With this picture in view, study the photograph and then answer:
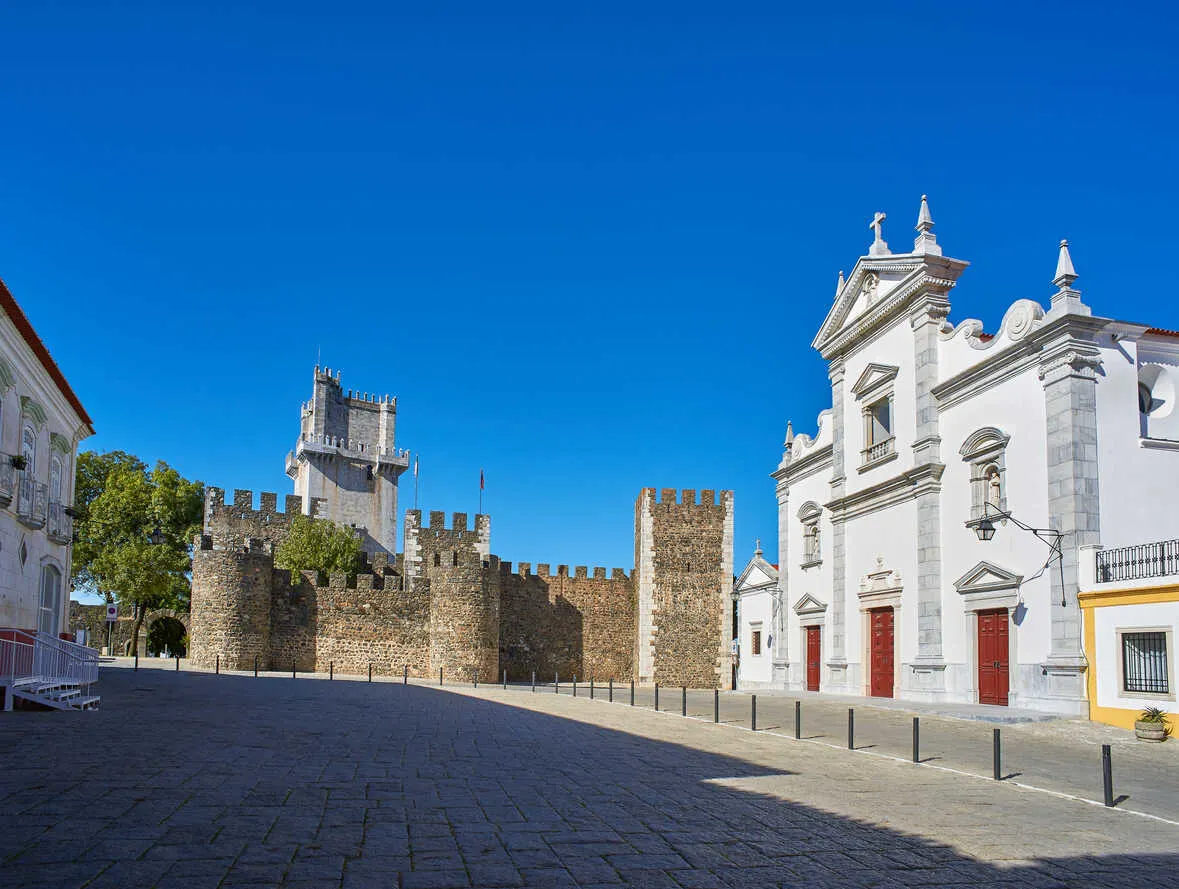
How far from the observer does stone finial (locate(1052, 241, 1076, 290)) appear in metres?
18.8

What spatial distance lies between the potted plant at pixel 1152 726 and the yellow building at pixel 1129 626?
0.27 metres

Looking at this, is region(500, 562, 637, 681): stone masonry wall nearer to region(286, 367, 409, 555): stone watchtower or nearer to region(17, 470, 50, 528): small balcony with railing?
region(286, 367, 409, 555): stone watchtower

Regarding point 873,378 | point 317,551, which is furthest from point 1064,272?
point 317,551

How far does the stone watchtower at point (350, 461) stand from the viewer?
57344 millimetres

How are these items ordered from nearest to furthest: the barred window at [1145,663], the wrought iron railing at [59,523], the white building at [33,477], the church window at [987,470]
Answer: the barred window at [1145,663] < the white building at [33,477] < the church window at [987,470] < the wrought iron railing at [59,523]

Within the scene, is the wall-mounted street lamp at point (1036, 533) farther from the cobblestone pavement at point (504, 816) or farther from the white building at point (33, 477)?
the white building at point (33, 477)

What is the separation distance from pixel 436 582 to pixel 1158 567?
2560 centimetres

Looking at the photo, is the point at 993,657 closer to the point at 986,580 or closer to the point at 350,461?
the point at 986,580

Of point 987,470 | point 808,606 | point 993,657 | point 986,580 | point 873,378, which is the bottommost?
point 993,657

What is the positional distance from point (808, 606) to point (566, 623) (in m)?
13.5

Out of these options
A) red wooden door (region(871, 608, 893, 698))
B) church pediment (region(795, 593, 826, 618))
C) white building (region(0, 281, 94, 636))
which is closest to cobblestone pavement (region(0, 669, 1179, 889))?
white building (region(0, 281, 94, 636))

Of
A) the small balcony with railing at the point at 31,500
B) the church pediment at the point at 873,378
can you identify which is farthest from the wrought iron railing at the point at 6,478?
the church pediment at the point at 873,378

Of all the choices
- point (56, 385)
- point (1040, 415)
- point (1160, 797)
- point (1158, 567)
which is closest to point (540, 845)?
point (1160, 797)

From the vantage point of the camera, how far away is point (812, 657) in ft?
96.7
